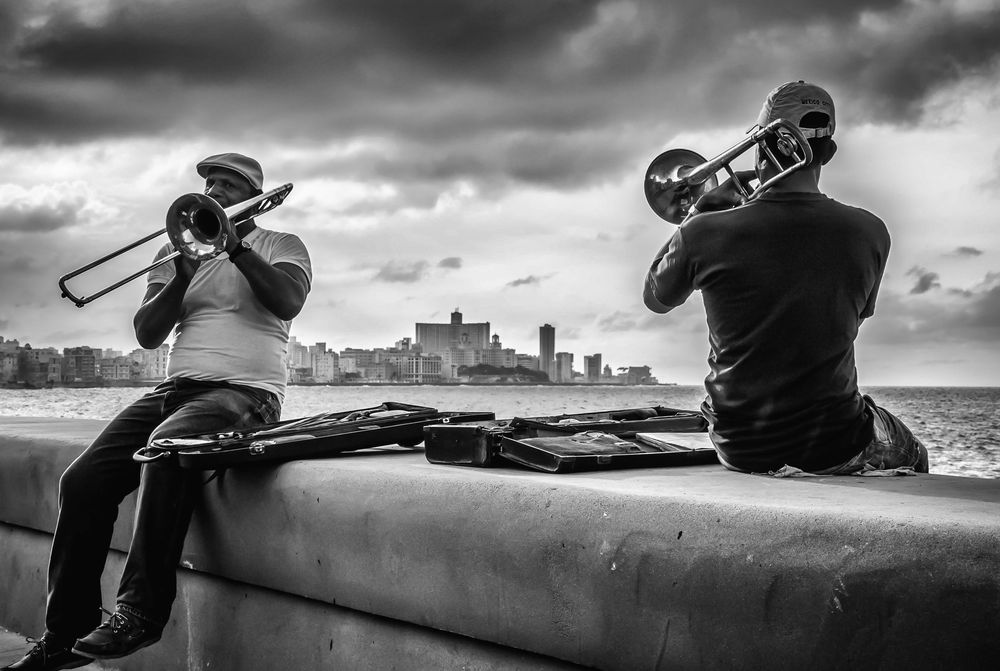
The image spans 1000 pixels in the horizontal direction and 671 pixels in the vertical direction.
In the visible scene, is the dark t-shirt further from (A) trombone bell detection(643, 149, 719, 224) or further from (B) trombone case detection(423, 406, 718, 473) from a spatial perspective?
(A) trombone bell detection(643, 149, 719, 224)

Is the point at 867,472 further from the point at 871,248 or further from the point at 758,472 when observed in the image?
the point at 871,248

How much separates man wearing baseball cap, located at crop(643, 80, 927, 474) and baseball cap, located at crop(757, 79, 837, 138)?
14cm

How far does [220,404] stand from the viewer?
3652 millimetres

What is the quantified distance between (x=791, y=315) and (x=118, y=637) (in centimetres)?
216

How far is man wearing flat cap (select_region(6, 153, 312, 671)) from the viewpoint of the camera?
306 cm

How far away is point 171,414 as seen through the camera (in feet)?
12.0

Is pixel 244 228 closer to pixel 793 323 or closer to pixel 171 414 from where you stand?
pixel 171 414

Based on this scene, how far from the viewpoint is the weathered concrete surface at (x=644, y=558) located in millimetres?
1708

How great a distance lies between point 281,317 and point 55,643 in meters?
1.42

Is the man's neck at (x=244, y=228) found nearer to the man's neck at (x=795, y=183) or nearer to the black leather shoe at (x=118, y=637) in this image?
the black leather shoe at (x=118, y=637)

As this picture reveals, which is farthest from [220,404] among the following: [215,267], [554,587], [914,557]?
[914,557]

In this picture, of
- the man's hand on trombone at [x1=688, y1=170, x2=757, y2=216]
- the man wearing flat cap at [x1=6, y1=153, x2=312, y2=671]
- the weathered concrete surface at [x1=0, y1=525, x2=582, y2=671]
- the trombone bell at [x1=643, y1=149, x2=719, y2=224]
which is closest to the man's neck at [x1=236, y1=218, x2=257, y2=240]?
the man wearing flat cap at [x1=6, y1=153, x2=312, y2=671]

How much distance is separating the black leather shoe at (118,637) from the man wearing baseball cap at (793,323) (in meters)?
1.84

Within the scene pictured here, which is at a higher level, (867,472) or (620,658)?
(867,472)
